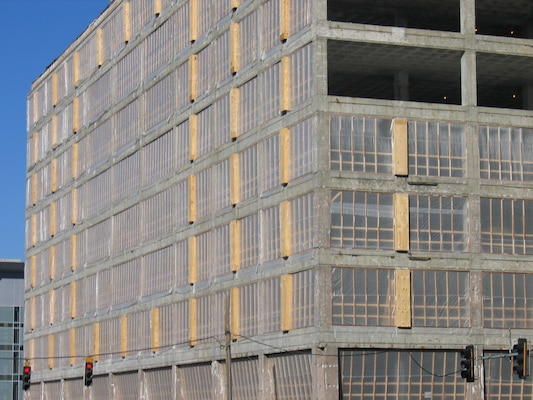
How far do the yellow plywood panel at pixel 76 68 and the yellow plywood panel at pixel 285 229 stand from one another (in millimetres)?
43927

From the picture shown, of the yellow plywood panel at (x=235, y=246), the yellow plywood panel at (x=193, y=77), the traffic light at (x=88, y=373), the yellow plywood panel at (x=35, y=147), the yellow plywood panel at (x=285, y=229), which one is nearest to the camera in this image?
the yellow plywood panel at (x=285, y=229)

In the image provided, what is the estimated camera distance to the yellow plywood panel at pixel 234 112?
7262 cm

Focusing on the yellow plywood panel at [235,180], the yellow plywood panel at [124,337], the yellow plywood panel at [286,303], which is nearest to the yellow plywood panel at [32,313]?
Answer: the yellow plywood panel at [124,337]

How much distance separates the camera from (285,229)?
65.1m

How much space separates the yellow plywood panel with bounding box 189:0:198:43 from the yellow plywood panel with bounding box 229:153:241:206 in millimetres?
11145

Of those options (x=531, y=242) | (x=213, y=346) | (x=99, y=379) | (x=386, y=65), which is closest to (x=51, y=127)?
(x=99, y=379)

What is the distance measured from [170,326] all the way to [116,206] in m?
14.8

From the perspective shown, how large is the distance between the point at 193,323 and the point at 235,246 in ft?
26.9

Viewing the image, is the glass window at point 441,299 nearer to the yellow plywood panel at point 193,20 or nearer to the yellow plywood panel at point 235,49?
the yellow plywood panel at point 235,49

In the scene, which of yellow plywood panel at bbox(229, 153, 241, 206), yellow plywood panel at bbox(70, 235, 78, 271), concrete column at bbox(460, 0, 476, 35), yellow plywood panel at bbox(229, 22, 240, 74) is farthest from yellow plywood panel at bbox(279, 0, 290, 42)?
yellow plywood panel at bbox(70, 235, 78, 271)

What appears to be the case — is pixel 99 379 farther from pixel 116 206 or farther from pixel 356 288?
pixel 356 288

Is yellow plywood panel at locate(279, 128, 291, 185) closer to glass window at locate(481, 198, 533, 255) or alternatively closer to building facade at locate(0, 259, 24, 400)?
glass window at locate(481, 198, 533, 255)

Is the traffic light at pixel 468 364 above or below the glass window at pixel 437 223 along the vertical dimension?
below

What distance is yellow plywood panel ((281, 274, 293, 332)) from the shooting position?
63.9 m
